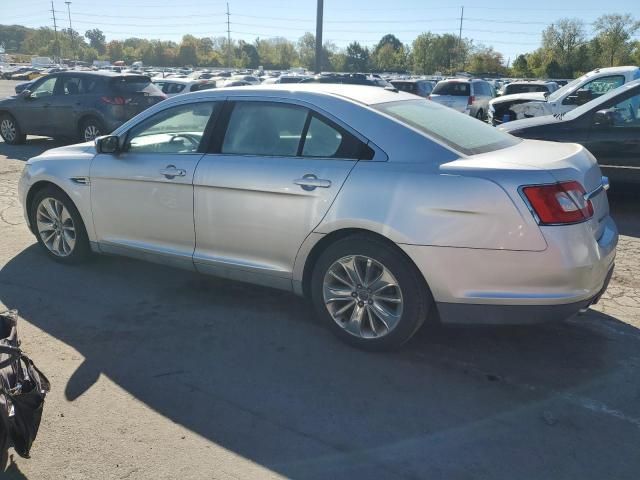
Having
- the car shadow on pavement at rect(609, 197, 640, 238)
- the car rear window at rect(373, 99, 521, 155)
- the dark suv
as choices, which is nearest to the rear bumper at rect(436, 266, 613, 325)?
the car rear window at rect(373, 99, 521, 155)

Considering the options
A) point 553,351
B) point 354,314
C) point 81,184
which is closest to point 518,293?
point 553,351

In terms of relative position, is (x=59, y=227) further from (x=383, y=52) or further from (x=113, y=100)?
(x=383, y=52)

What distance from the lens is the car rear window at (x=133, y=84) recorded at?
12242 millimetres

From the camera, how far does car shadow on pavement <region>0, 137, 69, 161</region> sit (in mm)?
11773

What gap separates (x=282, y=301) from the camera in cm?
448

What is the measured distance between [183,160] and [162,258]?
2.66ft

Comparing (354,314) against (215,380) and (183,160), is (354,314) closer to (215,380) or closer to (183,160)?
(215,380)

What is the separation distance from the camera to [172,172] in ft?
13.9

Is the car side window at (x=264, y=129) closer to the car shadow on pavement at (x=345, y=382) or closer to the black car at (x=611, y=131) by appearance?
the car shadow on pavement at (x=345, y=382)

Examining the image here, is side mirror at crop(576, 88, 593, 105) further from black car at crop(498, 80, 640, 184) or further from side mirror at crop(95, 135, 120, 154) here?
side mirror at crop(95, 135, 120, 154)

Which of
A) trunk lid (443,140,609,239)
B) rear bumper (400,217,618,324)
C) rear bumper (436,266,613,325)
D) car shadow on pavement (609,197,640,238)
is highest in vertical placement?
trunk lid (443,140,609,239)

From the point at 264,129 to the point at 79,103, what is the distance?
9.69 metres

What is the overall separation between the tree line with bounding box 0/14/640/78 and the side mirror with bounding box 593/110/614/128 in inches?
2161

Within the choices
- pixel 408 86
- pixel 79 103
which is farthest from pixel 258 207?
pixel 408 86
